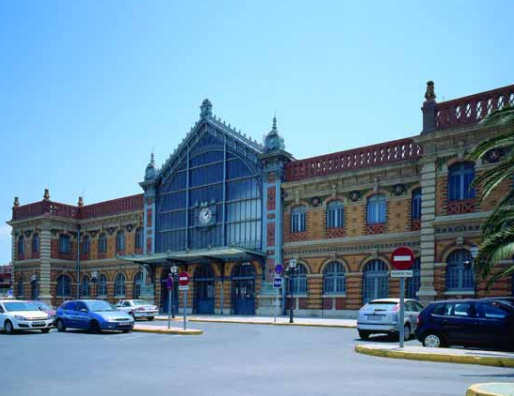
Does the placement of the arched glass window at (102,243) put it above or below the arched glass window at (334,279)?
above

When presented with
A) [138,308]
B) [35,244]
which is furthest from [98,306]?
[35,244]

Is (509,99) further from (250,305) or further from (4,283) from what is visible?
(4,283)

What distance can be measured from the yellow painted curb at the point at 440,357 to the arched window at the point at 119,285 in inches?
1388

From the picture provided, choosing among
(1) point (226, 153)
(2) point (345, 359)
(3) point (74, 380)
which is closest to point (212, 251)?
(1) point (226, 153)

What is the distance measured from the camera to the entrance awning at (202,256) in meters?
36.6

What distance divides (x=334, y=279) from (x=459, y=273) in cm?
822

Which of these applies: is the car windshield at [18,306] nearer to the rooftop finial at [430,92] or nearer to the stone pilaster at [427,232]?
the stone pilaster at [427,232]

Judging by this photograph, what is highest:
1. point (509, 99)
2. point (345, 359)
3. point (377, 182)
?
point (509, 99)

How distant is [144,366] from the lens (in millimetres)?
13180

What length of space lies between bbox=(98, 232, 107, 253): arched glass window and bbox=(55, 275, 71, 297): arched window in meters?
4.63

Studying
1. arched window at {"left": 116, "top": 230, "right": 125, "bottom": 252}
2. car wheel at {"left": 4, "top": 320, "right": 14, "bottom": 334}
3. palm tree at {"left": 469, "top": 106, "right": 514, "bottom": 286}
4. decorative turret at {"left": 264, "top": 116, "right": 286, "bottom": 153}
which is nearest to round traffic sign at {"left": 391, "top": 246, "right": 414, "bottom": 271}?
palm tree at {"left": 469, "top": 106, "right": 514, "bottom": 286}

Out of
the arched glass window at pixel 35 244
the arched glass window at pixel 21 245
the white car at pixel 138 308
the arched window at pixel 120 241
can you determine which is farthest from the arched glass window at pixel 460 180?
the arched glass window at pixel 21 245

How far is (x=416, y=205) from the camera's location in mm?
30906

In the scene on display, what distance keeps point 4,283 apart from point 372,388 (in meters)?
76.5
